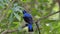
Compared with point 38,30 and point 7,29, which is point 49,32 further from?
point 7,29

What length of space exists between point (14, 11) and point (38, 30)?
59 cm

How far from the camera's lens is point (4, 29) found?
2.51 metres

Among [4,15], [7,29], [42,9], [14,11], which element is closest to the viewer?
[14,11]

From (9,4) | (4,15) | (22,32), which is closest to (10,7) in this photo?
(9,4)

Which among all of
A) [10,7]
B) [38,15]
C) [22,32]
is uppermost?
[10,7]

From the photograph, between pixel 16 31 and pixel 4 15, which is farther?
pixel 16 31

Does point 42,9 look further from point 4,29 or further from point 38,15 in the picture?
point 4,29

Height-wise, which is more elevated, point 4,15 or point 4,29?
point 4,15

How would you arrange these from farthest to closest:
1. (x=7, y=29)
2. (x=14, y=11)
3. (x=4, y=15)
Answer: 1. (x=7, y=29)
2. (x=4, y=15)
3. (x=14, y=11)

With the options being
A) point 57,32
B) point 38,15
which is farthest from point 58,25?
point 38,15

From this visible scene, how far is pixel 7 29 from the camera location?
2457 millimetres

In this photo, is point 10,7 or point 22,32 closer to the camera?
point 10,7

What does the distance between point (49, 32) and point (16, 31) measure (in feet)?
1.31

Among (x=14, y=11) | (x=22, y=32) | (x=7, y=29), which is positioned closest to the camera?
(x=14, y=11)
